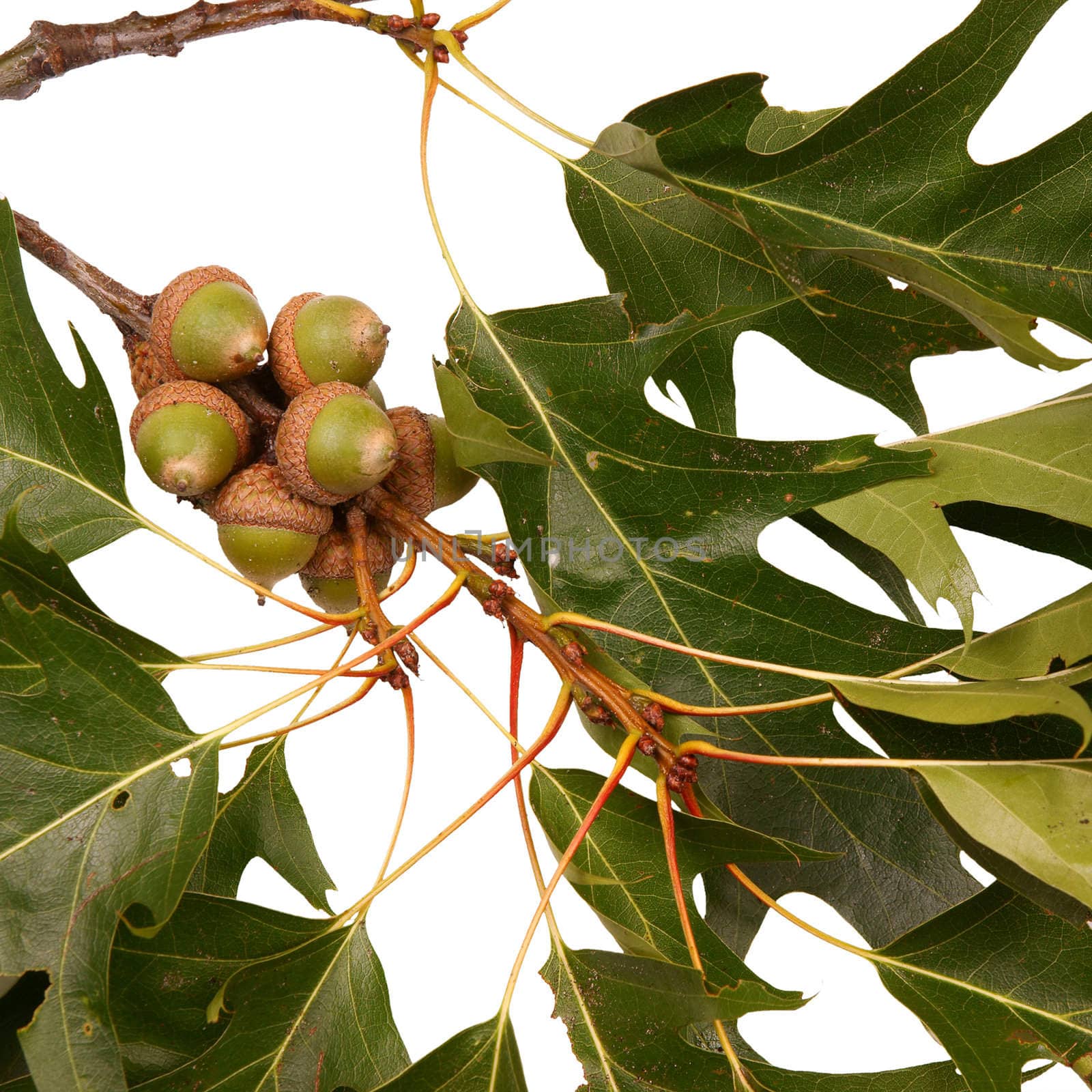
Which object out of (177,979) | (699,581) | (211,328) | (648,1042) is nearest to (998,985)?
(648,1042)

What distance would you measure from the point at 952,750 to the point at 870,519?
240 millimetres

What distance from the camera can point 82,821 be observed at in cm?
104

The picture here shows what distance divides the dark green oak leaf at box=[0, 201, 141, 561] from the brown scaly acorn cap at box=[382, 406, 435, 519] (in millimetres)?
293

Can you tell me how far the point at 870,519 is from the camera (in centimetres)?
124

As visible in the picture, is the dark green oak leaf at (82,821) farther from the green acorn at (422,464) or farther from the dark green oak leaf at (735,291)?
the dark green oak leaf at (735,291)

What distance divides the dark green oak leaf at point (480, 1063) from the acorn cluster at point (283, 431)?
20.1 inches

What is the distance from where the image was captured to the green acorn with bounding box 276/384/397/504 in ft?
3.99

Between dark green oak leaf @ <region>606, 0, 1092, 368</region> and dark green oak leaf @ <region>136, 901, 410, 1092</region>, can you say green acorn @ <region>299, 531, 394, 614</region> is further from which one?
dark green oak leaf @ <region>606, 0, 1092, 368</region>

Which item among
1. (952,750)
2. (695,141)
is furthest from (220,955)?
(695,141)

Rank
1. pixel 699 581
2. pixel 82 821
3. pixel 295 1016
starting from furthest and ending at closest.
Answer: pixel 699 581 → pixel 295 1016 → pixel 82 821

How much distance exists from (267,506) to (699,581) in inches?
18.1

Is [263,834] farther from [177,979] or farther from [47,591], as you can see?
[47,591]

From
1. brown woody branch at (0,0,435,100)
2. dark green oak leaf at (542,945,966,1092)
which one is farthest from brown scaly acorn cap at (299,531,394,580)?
brown woody branch at (0,0,435,100)

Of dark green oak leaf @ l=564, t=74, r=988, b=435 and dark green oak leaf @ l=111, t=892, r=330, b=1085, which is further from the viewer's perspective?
dark green oak leaf @ l=564, t=74, r=988, b=435
